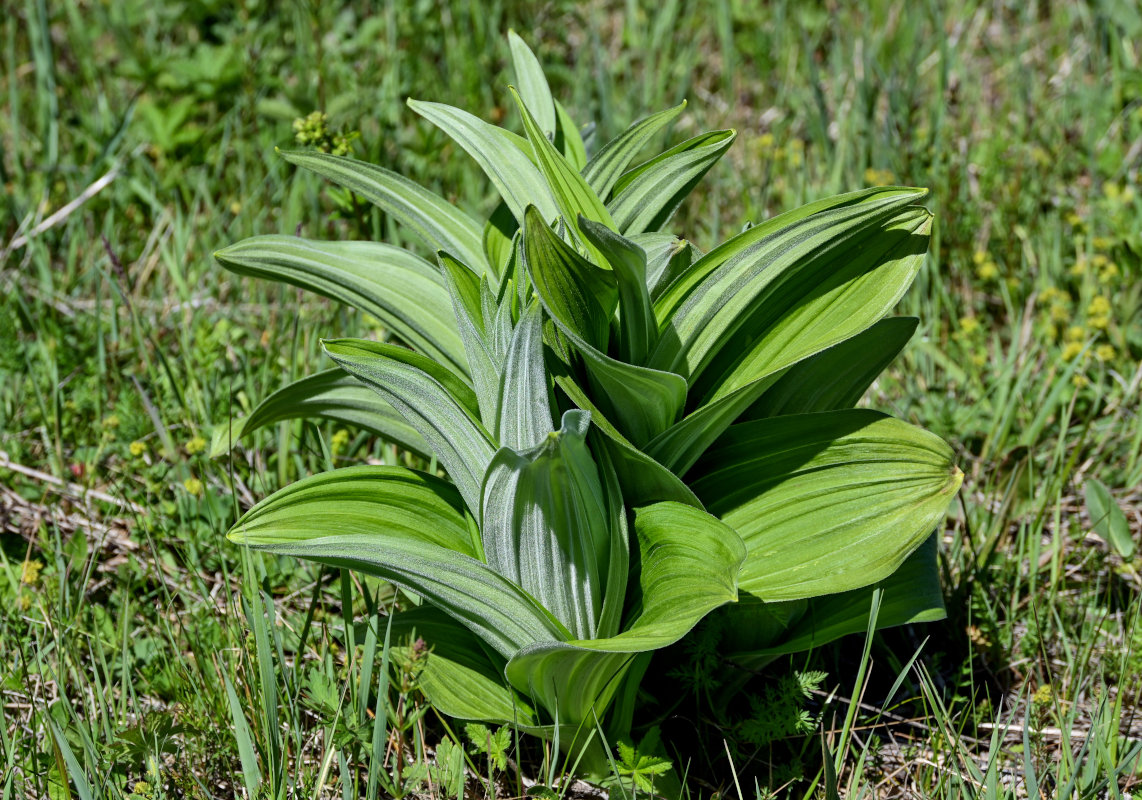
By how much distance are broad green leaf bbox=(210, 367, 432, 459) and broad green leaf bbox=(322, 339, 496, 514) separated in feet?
0.69

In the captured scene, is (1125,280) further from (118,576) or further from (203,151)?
(203,151)

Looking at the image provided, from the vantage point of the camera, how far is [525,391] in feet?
4.74

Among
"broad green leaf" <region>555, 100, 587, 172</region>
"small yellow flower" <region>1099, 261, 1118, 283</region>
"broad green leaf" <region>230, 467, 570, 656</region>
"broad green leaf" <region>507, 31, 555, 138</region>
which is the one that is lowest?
"broad green leaf" <region>230, 467, 570, 656</region>

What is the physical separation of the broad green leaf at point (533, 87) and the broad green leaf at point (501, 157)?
15cm

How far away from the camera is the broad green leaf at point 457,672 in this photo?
5.54 feet

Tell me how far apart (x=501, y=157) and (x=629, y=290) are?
1.06 feet

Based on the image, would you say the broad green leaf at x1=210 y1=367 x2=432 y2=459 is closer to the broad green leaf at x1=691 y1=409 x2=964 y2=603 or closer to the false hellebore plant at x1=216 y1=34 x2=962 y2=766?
the false hellebore plant at x1=216 y1=34 x2=962 y2=766

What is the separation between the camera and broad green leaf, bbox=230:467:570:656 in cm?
139

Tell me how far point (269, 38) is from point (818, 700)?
11.9 ft

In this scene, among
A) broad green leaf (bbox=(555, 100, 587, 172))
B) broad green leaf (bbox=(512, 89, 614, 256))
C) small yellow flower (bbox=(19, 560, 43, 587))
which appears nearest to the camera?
broad green leaf (bbox=(512, 89, 614, 256))

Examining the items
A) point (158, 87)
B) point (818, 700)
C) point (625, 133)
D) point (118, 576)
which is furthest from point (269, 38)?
point (818, 700)

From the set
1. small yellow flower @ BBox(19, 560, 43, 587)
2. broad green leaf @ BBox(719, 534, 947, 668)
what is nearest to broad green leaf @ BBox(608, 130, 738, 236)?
broad green leaf @ BBox(719, 534, 947, 668)

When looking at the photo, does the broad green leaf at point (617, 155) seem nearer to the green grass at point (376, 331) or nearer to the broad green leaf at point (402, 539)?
the broad green leaf at point (402, 539)

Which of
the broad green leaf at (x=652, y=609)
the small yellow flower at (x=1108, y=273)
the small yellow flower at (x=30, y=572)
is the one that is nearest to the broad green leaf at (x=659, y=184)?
the broad green leaf at (x=652, y=609)
